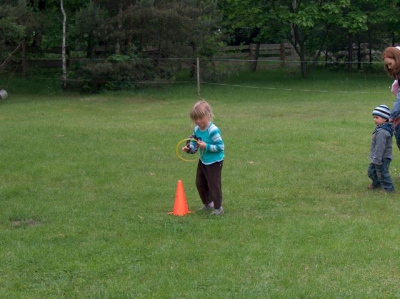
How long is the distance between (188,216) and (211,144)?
88 centimetres

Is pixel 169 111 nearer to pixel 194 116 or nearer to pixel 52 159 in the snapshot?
pixel 52 159

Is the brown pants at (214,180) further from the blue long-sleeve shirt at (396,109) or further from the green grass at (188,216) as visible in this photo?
the blue long-sleeve shirt at (396,109)

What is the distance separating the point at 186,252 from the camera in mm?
6156

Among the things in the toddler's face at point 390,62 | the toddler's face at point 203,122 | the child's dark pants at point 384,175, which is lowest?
the child's dark pants at point 384,175

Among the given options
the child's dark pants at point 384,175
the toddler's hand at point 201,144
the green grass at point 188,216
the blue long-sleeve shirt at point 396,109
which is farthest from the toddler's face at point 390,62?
the toddler's hand at point 201,144

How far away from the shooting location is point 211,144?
24.6 ft

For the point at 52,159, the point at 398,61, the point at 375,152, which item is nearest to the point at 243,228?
the point at 375,152

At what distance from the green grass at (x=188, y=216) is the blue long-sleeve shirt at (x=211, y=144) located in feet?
2.20

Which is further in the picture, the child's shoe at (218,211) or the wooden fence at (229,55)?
the wooden fence at (229,55)

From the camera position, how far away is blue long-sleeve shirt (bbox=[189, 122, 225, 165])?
7.44 m

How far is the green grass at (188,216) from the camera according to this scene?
17.8 feet

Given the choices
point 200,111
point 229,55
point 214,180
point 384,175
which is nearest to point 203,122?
point 200,111

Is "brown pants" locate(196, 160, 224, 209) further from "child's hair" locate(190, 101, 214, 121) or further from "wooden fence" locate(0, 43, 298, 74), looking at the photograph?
"wooden fence" locate(0, 43, 298, 74)

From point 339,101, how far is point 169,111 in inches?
218
